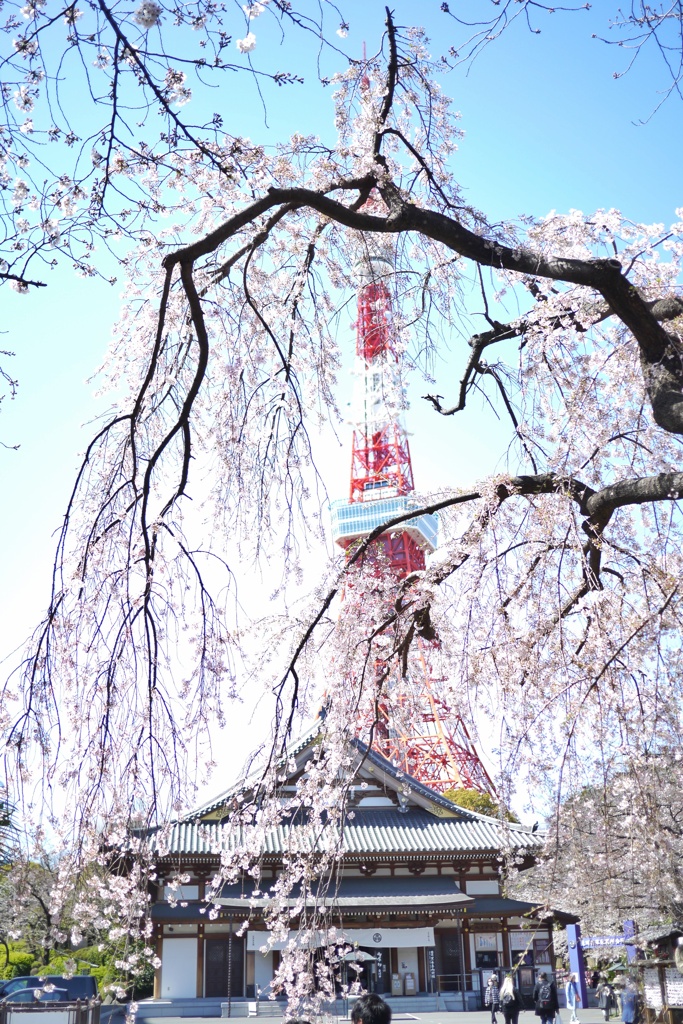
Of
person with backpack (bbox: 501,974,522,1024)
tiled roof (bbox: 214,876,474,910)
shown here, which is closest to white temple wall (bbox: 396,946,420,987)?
tiled roof (bbox: 214,876,474,910)

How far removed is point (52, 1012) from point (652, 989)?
8.17 m

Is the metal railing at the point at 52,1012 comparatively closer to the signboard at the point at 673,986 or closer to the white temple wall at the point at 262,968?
the signboard at the point at 673,986

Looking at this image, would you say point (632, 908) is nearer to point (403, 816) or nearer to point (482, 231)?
point (403, 816)

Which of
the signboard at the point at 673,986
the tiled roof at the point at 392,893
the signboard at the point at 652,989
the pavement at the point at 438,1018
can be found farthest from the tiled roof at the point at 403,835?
the signboard at the point at 673,986

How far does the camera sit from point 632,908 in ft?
43.9

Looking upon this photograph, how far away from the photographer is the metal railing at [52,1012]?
21.8 ft

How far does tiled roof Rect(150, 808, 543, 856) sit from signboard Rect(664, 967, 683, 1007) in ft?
21.8

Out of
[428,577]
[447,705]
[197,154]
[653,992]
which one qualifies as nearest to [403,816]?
[653,992]

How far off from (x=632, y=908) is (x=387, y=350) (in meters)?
11.1

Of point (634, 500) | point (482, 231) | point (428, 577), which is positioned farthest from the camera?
point (428, 577)

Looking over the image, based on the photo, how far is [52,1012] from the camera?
22.3ft

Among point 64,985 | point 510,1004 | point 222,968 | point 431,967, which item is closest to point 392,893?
point 431,967

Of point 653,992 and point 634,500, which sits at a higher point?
point 634,500

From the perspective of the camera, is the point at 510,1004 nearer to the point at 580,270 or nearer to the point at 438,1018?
the point at 438,1018
